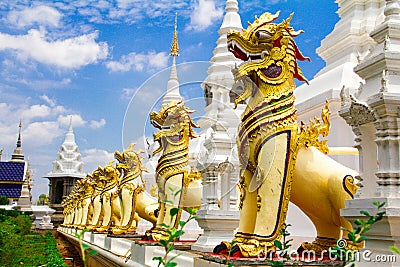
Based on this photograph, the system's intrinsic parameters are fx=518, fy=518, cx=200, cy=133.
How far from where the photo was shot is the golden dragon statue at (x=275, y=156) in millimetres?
4832

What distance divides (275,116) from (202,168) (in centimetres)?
248

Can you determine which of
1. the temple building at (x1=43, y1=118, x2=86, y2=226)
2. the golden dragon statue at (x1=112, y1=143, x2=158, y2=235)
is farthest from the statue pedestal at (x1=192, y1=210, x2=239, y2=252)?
the temple building at (x1=43, y1=118, x2=86, y2=226)

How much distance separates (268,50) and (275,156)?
1.10 metres

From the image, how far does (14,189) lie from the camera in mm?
54469

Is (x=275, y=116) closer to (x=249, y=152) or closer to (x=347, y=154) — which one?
(x=249, y=152)

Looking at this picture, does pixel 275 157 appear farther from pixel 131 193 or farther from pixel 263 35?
pixel 131 193

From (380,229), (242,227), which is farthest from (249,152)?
(380,229)

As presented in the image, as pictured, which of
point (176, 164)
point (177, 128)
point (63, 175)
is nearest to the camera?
point (176, 164)

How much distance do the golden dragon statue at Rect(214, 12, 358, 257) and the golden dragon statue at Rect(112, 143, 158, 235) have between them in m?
6.11

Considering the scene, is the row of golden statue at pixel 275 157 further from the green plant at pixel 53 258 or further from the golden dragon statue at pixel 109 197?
the golden dragon statue at pixel 109 197

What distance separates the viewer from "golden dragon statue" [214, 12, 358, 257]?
483 centimetres

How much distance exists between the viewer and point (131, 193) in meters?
11.6

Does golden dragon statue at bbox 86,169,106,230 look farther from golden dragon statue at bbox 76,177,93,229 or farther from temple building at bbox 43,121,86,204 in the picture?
temple building at bbox 43,121,86,204

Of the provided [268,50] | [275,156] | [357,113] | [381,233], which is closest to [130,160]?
[268,50]
